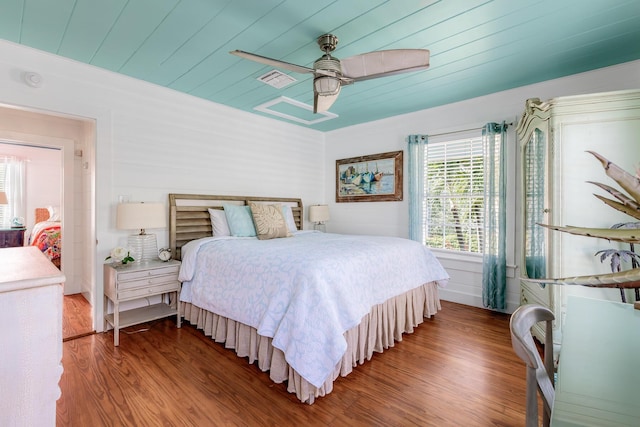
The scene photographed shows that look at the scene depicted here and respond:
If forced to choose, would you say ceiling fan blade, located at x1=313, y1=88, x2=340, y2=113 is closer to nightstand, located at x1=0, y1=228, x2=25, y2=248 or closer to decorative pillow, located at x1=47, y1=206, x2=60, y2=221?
nightstand, located at x1=0, y1=228, x2=25, y2=248

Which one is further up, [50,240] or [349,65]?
[349,65]

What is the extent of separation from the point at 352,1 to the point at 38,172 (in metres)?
7.41

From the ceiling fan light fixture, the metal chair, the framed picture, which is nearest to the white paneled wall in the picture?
the framed picture

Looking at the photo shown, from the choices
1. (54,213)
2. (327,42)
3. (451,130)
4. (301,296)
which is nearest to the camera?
(301,296)

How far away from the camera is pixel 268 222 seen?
354 centimetres

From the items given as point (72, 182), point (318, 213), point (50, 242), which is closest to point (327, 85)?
point (318, 213)

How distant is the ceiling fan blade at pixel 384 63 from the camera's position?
2.01 metres

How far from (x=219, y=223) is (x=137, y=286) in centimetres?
109

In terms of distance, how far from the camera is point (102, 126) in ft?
10.00

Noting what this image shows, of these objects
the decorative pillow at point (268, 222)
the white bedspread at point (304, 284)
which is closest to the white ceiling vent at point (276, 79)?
the decorative pillow at point (268, 222)

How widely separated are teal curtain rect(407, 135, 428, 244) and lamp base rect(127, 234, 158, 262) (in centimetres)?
320

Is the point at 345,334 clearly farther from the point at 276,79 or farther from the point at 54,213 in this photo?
the point at 54,213

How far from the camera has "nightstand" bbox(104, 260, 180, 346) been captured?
2.75 m

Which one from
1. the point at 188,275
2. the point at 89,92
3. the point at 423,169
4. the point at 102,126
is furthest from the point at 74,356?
the point at 423,169
